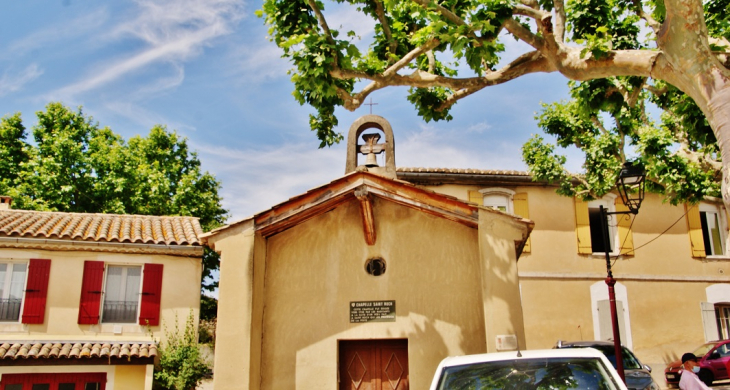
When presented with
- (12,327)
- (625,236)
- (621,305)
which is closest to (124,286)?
(12,327)

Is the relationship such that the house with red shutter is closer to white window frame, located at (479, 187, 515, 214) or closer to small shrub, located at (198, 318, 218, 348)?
small shrub, located at (198, 318, 218, 348)

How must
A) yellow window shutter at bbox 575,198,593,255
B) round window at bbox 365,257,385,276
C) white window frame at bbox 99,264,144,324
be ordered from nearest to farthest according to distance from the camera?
round window at bbox 365,257,385,276, white window frame at bbox 99,264,144,324, yellow window shutter at bbox 575,198,593,255

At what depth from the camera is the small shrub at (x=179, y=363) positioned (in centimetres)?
1545

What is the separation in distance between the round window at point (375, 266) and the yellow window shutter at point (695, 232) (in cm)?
1722

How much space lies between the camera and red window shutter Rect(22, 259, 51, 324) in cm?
1545

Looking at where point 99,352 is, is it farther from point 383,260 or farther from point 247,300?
point 383,260

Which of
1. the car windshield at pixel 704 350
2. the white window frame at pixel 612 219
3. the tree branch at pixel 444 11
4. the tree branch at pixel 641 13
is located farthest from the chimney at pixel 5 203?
the car windshield at pixel 704 350

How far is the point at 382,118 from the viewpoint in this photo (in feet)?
41.5

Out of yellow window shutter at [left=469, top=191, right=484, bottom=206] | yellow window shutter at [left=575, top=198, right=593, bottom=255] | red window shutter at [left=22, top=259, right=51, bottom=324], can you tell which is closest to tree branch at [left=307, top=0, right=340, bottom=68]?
red window shutter at [left=22, top=259, right=51, bottom=324]

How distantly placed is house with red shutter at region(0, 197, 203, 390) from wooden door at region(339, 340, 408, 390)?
6323mm

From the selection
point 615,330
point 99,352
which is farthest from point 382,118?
point 99,352

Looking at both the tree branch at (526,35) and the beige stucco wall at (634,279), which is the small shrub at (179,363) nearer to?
the beige stucco wall at (634,279)

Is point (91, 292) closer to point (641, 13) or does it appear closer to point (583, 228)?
point (641, 13)

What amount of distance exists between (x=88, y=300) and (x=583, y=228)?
685 inches
